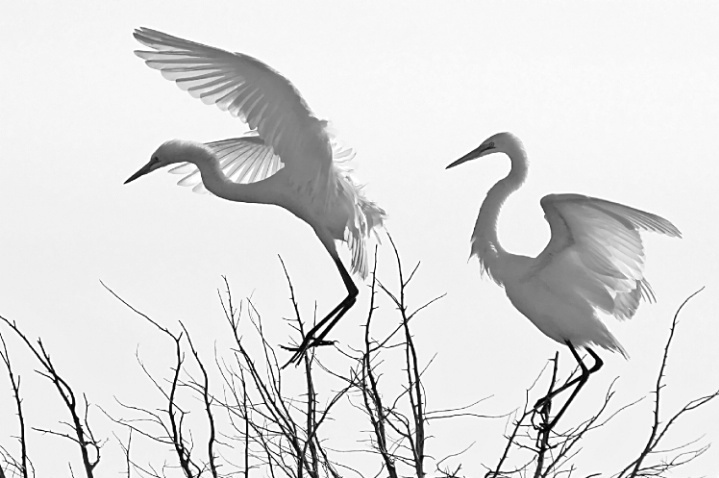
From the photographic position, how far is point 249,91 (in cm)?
701

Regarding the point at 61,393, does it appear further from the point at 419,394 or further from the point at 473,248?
the point at 473,248

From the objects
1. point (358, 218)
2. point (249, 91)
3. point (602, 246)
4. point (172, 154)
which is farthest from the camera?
point (358, 218)

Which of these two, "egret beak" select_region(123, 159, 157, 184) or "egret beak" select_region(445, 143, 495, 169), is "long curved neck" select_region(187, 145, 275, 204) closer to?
"egret beak" select_region(123, 159, 157, 184)

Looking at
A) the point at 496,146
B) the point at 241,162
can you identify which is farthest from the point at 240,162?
the point at 496,146

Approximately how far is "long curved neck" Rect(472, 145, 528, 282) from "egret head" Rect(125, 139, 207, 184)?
166 cm

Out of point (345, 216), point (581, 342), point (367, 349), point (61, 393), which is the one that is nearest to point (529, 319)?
point (581, 342)

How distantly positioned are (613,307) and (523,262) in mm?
591

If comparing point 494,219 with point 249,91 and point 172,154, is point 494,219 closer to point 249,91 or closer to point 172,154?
point 249,91

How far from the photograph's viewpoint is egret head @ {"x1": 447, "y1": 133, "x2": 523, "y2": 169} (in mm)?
7750

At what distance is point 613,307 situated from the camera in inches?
292

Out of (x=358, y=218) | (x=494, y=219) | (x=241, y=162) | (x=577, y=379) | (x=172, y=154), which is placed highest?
(x=241, y=162)

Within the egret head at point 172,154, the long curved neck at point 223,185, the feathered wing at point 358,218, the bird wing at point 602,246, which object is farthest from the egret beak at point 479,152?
the egret head at point 172,154

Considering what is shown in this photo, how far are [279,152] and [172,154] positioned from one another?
66cm

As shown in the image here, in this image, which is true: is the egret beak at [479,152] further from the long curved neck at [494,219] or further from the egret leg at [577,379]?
the egret leg at [577,379]
